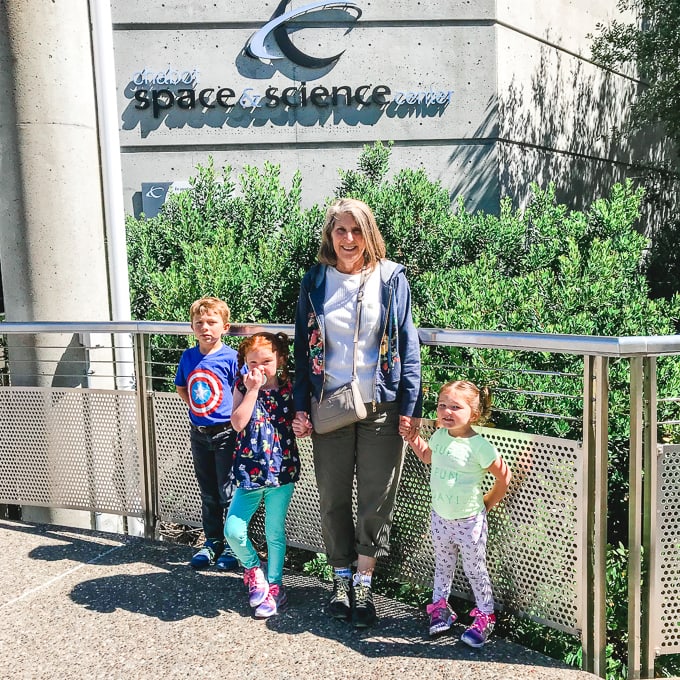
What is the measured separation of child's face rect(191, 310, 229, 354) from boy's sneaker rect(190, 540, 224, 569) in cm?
116

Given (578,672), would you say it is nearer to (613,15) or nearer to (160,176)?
(160,176)

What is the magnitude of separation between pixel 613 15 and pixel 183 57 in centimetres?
845

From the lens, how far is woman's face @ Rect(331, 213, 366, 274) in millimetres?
3574

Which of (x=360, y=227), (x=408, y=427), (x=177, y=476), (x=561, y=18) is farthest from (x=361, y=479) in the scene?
(x=561, y=18)

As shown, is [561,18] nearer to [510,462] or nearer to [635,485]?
[510,462]

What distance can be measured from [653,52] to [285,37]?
633 centimetres

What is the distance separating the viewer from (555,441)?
329 centimetres

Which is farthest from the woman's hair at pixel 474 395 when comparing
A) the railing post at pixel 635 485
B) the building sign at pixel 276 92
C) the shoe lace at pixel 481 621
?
the building sign at pixel 276 92

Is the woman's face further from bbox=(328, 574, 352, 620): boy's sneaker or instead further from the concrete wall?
the concrete wall

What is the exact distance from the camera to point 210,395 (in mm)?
4230

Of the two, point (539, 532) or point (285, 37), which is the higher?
point (285, 37)

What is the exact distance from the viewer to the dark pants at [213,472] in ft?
14.0

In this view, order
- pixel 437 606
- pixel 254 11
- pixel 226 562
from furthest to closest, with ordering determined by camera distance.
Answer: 1. pixel 254 11
2. pixel 226 562
3. pixel 437 606

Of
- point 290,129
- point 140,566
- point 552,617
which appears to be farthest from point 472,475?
point 290,129
